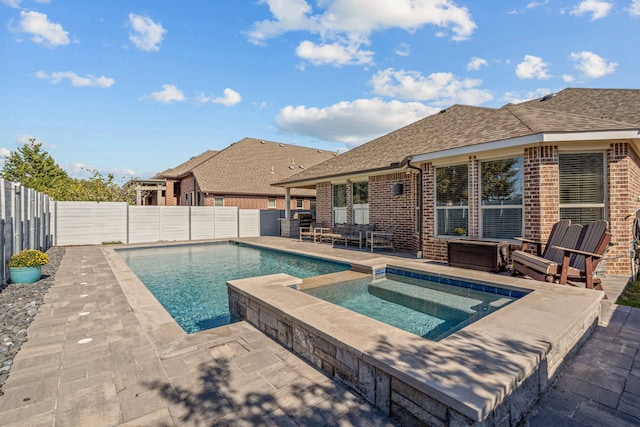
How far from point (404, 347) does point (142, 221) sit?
16030 millimetres

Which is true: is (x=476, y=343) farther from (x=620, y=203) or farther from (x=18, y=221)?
(x=18, y=221)

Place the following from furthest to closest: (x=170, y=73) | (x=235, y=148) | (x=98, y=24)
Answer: (x=235, y=148) < (x=170, y=73) < (x=98, y=24)

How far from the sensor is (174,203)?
2638cm

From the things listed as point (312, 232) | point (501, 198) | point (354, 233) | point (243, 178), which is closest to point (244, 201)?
point (243, 178)

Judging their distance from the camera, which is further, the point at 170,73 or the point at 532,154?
the point at 170,73

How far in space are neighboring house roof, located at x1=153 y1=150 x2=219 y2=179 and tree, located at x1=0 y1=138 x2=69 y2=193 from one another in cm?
1382

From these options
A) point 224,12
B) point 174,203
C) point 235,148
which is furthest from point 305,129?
point 224,12

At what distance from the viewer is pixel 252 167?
23.1 m

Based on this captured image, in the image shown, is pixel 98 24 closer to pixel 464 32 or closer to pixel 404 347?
pixel 464 32

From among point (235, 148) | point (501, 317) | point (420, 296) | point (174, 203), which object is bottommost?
point (420, 296)

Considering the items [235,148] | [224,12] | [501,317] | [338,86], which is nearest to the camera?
[501,317]

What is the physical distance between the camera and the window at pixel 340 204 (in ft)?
45.2

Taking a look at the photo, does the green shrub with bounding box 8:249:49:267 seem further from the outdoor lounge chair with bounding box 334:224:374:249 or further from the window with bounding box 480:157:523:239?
the window with bounding box 480:157:523:239

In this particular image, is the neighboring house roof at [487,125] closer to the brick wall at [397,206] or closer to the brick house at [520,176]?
the brick house at [520,176]
